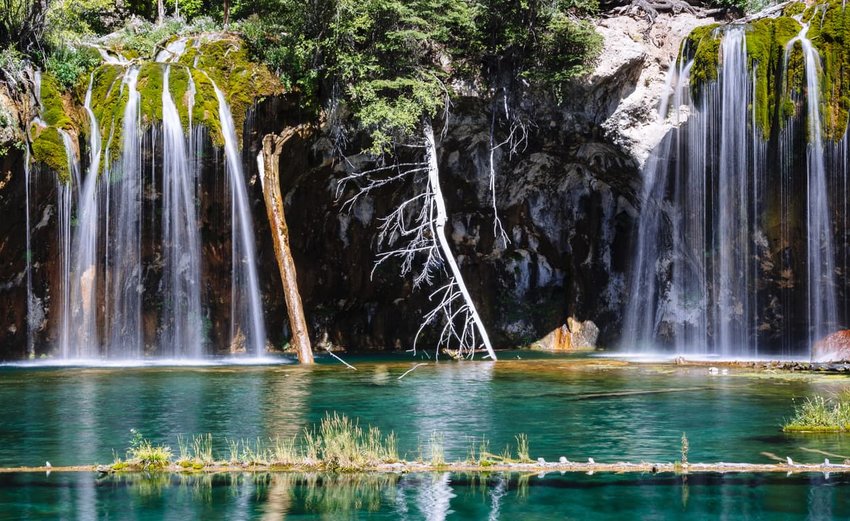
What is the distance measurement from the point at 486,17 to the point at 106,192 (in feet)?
40.0

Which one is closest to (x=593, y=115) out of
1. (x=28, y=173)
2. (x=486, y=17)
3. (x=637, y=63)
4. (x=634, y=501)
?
(x=637, y=63)

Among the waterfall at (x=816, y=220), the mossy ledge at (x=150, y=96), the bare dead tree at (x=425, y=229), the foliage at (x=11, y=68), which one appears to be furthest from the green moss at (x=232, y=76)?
the waterfall at (x=816, y=220)

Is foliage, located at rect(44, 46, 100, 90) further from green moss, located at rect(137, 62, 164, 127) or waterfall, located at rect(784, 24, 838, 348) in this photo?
waterfall, located at rect(784, 24, 838, 348)

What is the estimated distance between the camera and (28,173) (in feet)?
91.8

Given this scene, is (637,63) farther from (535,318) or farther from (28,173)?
(28,173)

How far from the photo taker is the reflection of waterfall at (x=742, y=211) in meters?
27.2

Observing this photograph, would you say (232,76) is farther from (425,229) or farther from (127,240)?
(425,229)

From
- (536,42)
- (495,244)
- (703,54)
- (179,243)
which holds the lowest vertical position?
(179,243)

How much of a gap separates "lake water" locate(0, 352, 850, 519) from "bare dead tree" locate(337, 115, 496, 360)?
2.17 m

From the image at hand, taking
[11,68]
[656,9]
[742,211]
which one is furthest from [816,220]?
[11,68]

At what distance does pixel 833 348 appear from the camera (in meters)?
25.5

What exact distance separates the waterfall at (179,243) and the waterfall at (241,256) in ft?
3.79

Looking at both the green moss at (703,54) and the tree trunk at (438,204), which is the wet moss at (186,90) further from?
the green moss at (703,54)

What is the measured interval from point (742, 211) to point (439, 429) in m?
16.6
